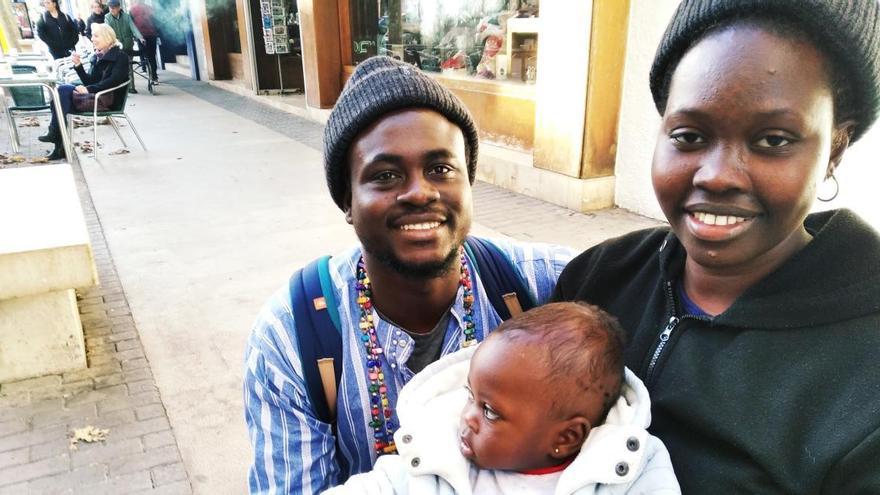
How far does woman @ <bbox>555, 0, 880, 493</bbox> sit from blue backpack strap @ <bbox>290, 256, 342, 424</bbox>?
79cm

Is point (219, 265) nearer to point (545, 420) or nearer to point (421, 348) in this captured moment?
point (421, 348)

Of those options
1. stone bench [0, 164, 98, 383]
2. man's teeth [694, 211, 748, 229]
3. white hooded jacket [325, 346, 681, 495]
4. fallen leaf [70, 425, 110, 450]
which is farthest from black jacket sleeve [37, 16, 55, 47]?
man's teeth [694, 211, 748, 229]

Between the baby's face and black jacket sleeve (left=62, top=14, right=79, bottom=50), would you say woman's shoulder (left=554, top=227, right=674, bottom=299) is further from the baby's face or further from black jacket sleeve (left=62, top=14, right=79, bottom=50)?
black jacket sleeve (left=62, top=14, right=79, bottom=50)

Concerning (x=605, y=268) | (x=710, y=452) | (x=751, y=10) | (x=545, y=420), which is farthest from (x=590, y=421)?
(x=751, y=10)

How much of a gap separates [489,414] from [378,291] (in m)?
0.50

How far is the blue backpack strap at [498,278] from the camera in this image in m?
1.84

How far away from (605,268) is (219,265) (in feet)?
13.8

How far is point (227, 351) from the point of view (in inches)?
152

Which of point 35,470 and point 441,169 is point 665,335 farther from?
point 35,470

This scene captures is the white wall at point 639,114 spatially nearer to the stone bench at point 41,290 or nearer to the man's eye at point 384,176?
the man's eye at point 384,176

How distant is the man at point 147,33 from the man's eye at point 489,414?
54.9ft

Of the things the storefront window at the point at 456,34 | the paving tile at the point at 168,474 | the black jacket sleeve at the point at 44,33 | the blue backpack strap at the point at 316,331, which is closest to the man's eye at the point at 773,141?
the blue backpack strap at the point at 316,331

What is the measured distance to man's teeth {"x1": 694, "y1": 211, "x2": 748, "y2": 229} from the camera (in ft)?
3.77

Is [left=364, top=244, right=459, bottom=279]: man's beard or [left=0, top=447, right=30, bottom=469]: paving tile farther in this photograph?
[left=0, top=447, right=30, bottom=469]: paving tile
